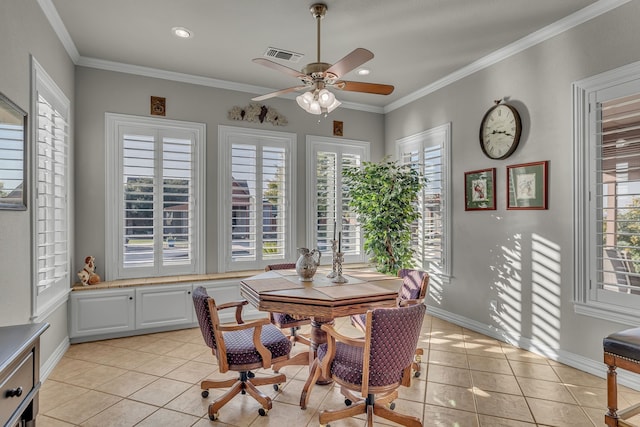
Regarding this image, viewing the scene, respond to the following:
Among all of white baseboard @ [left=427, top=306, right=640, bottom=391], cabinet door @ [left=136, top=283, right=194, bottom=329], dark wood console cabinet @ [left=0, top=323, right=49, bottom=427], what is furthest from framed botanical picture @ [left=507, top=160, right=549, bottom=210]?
dark wood console cabinet @ [left=0, top=323, right=49, bottom=427]

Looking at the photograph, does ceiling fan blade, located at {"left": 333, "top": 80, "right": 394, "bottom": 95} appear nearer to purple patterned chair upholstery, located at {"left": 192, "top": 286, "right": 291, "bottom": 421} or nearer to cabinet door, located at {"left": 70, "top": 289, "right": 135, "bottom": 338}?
purple patterned chair upholstery, located at {"left": 192, "top": 286, "right": 291, "bottom": 421}

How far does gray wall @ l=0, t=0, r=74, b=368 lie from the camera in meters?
2.24

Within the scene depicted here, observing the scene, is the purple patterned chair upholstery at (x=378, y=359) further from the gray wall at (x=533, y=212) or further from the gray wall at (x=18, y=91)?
the gray wall at (x=18, y=91)

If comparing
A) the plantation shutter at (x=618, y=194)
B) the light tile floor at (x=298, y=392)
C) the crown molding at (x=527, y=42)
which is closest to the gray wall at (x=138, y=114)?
the light tile floor at (x=298, y=392)

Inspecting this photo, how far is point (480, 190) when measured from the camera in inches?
162

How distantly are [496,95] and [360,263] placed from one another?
118 inches

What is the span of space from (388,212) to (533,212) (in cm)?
151

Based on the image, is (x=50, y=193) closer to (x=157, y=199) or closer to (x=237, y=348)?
(x=157, y=199)

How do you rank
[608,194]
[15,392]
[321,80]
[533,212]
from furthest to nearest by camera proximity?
[533,212], [608,194], [321,80], [15,392]

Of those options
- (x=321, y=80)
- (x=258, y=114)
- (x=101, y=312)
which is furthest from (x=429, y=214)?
(x=101, y=312)

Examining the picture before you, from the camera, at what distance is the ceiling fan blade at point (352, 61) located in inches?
87.5

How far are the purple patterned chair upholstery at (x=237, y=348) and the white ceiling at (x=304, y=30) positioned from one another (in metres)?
2.40

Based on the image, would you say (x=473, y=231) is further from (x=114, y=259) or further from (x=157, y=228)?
(x=114, y=259)

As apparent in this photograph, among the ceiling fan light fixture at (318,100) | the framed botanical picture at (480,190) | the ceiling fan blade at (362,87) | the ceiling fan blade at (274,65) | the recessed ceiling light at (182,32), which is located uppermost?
the recessed ceiling light at (182,32)
